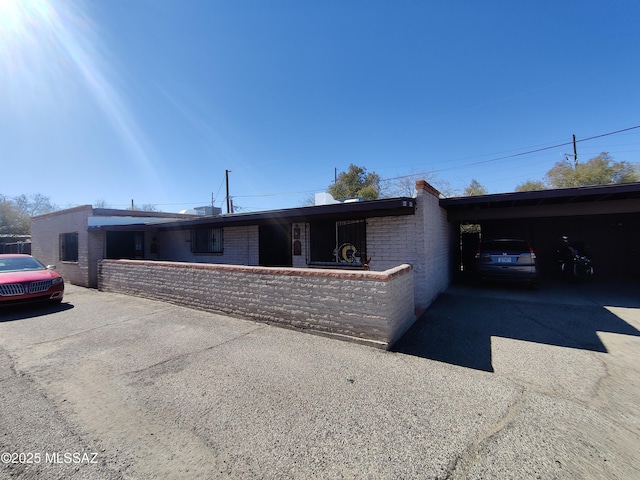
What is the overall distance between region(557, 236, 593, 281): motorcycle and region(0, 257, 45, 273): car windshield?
57.1 feet

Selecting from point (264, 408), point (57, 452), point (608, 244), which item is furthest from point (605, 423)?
point (608, 244)

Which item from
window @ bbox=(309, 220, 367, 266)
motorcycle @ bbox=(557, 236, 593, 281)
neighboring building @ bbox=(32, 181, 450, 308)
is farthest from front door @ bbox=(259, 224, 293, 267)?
motorcycle @ bbox=(557, 236, 593, 281)

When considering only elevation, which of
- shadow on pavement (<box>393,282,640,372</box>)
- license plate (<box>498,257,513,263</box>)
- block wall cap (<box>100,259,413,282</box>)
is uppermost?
→ block wall cap (<box>100,259,413,282</box>)

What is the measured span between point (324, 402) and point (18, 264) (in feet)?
34.6

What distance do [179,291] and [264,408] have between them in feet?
17.4

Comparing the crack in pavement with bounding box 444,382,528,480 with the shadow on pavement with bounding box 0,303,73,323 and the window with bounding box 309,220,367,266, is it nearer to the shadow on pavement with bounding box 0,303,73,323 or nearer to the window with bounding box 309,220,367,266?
the window with bounding box 309,220,367,266

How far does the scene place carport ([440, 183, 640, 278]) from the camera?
872 cm

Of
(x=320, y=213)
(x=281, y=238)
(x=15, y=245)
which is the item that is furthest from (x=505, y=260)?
(x=15, y=245)

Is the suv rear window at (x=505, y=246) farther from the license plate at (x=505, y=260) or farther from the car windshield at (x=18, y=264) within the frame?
the car windshield at (x=18, y=264)

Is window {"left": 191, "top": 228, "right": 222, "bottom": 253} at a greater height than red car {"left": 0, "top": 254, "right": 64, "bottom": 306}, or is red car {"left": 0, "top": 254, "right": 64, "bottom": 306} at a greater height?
window {"left": 191, "top": 228, "right": 222, "bottom": 253}

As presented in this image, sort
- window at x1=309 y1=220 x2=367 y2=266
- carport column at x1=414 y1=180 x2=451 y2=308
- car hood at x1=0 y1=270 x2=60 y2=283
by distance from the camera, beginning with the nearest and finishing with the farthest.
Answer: carport column at x1=414 y1=180 x2=451 y2=308 < car hood at x1=0 y1=270 x2=60 y2=283 < window at x1=309 y1=220 x2=367 y2=266

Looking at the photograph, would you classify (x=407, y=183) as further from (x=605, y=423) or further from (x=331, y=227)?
(x=605, y=423)

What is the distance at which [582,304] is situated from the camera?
6648 millimetres

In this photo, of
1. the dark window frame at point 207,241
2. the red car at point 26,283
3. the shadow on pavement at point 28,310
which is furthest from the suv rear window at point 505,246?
the red car at point 26,283
